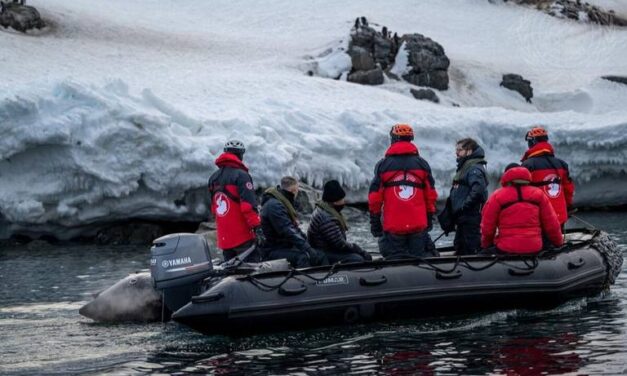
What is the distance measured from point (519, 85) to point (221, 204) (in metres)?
28.7

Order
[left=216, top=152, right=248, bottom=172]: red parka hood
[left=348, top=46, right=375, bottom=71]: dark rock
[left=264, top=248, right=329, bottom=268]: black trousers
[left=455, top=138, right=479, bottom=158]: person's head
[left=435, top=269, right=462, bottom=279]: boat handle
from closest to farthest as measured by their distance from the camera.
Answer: [left=435, top=269, right=462, bottom=279]: boat handle < [left=264, top=248, right=329, bottom=268]: black trousers < [left=455, top=138, right=479, bottom=158]: person's head < [left=216, top=152, right=248, bottom=172]: red parka hood < [left=348, top=46, right=375, bottom=71]: dark rock

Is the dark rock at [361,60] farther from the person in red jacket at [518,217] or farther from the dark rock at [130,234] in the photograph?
the person in red jacket at [518,217]

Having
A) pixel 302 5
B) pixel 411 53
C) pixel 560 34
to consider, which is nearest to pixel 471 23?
pixel 560 34

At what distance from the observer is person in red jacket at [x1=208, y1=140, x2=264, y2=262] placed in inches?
491

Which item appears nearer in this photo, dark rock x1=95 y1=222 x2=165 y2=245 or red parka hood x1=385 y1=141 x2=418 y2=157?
red parka hood x1=385 y1=141 x2=418 y2=157

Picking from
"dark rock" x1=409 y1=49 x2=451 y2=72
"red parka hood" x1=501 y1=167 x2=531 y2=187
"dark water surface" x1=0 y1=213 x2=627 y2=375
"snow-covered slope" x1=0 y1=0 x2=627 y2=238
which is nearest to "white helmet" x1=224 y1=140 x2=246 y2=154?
"dark water surface" x1=0 y1=213 x2=627 y2=375

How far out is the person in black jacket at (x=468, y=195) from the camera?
1223 centimetres

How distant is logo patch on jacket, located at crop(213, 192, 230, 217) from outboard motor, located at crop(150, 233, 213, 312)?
1.26 m

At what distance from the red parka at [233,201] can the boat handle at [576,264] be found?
3.45 meters

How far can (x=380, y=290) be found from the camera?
11.2m

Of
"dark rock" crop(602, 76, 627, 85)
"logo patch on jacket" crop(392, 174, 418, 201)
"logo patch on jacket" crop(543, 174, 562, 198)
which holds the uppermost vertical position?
"dark rock" crop(602, 76, 627, 85)

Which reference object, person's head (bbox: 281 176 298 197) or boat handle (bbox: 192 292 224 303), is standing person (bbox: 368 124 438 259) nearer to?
person's head (bbox: 281 176 298 197)

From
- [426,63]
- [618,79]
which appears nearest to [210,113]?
[426,63]

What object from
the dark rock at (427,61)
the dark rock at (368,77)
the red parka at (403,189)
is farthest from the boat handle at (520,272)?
the dark rock at (427,61)
